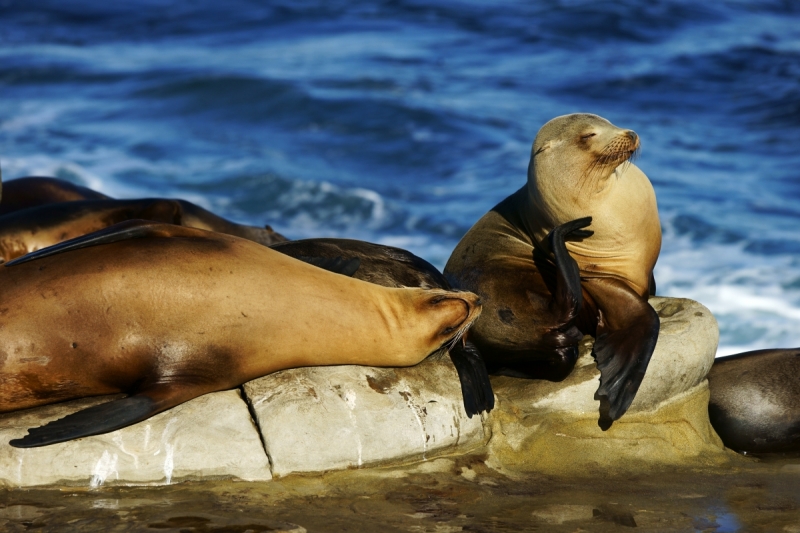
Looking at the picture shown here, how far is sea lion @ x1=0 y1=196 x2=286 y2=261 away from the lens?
5695 mm

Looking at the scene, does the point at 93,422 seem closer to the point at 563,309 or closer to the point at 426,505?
the point at 426,505

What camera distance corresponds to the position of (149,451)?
11.8ft

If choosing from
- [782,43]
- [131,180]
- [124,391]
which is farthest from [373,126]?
[124,391]

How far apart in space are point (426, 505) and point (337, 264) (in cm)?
119

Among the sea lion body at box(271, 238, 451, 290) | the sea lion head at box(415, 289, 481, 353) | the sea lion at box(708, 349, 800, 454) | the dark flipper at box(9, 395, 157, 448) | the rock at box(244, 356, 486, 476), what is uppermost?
the sea lion body at box(271, 238, 451, 290)

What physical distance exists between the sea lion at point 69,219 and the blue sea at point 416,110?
14.3ft

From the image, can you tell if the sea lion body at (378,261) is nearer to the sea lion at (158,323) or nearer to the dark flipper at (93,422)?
the sea lion at (158,323)

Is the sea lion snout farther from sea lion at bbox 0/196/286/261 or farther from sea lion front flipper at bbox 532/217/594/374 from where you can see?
sea lion at bbox 0/196/286/261

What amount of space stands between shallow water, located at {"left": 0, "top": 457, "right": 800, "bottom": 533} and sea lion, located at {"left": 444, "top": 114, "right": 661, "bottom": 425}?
60cm

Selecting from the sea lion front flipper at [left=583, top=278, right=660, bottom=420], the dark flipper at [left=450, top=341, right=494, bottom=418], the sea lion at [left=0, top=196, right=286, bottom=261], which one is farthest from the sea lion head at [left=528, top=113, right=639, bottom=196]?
the sea lion at [left=0, top=196, right=286, bottom=261]

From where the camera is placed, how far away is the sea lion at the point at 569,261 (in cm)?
444

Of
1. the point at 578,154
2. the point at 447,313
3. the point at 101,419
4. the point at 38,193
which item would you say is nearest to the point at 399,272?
the point at 447,313

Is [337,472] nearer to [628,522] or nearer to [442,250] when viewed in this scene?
[628,522]

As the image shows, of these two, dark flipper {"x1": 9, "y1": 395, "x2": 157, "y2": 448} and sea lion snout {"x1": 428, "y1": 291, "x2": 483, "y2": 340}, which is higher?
sea lion snout {"x1": 428, "y1": 291, "x2": 483, "y2": 340}
